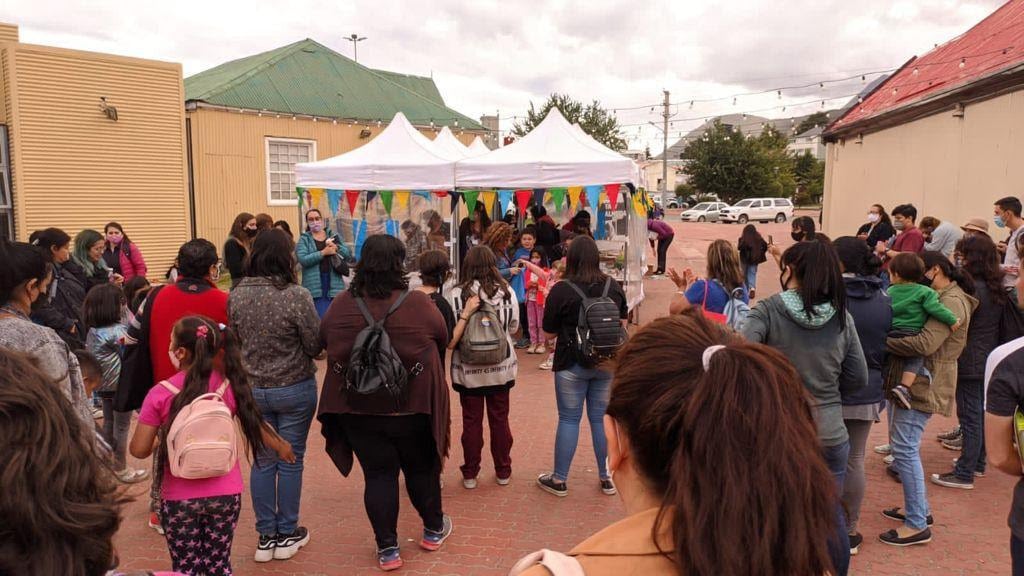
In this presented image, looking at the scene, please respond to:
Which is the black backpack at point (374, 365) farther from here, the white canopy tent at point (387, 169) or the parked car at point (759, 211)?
the parked car at point (759, 211)

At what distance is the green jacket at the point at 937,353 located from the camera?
418cm

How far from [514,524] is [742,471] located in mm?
3465

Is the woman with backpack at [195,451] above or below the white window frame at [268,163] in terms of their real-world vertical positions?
below

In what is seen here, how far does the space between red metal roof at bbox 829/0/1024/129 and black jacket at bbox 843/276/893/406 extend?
27.8 feet

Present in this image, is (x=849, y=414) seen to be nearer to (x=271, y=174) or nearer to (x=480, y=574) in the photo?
(x=480, y=574)

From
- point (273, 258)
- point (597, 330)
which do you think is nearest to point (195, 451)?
point (273, 258)

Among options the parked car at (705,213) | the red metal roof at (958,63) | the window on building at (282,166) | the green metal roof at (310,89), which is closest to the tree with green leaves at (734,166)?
the parked car at (705,213)

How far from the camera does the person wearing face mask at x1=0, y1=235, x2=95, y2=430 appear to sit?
111 inches

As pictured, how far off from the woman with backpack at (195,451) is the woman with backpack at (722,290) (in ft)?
10.2

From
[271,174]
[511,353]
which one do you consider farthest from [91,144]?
[511,353]

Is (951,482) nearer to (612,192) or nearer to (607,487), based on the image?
(607,487)

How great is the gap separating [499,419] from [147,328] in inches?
91.4

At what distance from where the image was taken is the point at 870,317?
3.70 metres

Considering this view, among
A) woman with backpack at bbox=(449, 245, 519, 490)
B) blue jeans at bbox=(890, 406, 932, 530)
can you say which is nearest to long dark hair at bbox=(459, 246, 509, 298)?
woman with backpack at bbox=(449, 245, 519, 490)
